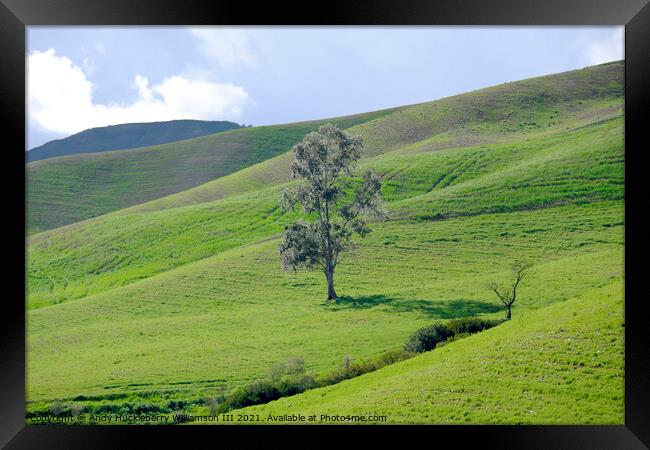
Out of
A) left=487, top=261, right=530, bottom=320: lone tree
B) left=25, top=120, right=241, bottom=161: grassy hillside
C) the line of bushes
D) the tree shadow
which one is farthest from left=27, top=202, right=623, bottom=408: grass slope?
left=25, top=120, right=241, bottom=161: grassy hillside

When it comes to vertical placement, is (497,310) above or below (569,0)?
below

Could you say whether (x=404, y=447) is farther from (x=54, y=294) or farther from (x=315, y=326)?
(x=54, y=294)

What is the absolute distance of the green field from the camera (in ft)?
53.8

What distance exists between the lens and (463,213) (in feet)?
129

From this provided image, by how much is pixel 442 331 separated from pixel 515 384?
9598 millimetres

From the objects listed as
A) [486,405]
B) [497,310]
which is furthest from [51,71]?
[486,405]

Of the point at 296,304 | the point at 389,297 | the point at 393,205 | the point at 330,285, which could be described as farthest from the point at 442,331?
the point at 393,205

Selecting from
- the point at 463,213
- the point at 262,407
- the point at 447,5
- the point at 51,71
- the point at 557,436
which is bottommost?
the point at 262,407

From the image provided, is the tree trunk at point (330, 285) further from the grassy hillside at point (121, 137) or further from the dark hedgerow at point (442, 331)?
the grassy hillside at point (121, 137)

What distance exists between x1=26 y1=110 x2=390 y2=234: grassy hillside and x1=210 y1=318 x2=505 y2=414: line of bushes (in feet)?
161

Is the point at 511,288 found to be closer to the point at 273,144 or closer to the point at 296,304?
the point at 296,304

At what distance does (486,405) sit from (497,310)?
14338mm

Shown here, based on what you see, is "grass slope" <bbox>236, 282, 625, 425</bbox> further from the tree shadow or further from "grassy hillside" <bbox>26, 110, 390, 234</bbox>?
"grassy hillside" <bbox>26, 110, 390, 234</bbox>

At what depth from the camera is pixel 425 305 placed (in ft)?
96.6
